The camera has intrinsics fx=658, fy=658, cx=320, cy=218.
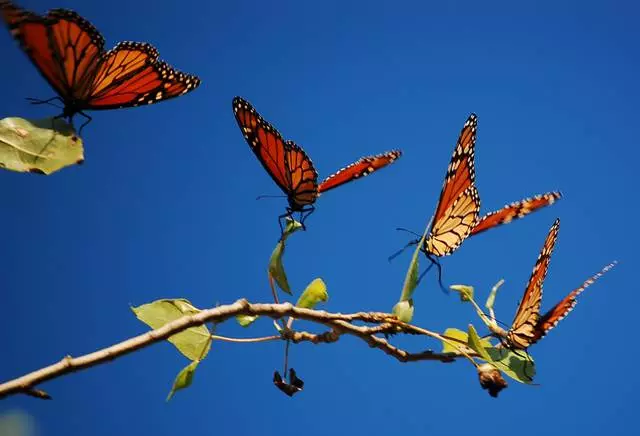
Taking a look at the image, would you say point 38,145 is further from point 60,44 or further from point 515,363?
point 515,363

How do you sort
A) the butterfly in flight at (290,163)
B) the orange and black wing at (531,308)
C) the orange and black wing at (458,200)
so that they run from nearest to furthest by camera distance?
the orange and black wing at (531,308) < the butterfly in flight at (290,163) < the orange and black wing at (458,200)

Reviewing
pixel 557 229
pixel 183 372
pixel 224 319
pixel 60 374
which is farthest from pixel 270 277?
pixel 557 229

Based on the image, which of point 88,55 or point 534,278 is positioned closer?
point 88,55

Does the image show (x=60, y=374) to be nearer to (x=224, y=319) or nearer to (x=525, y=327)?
(x=224, y=319)

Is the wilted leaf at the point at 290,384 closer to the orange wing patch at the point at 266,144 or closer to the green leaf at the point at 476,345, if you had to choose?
the green leaf at the point at 476,345

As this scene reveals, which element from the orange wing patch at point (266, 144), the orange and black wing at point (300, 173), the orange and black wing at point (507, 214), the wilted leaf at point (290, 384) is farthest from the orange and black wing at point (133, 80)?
the orange and black wing at point (507, 214)
